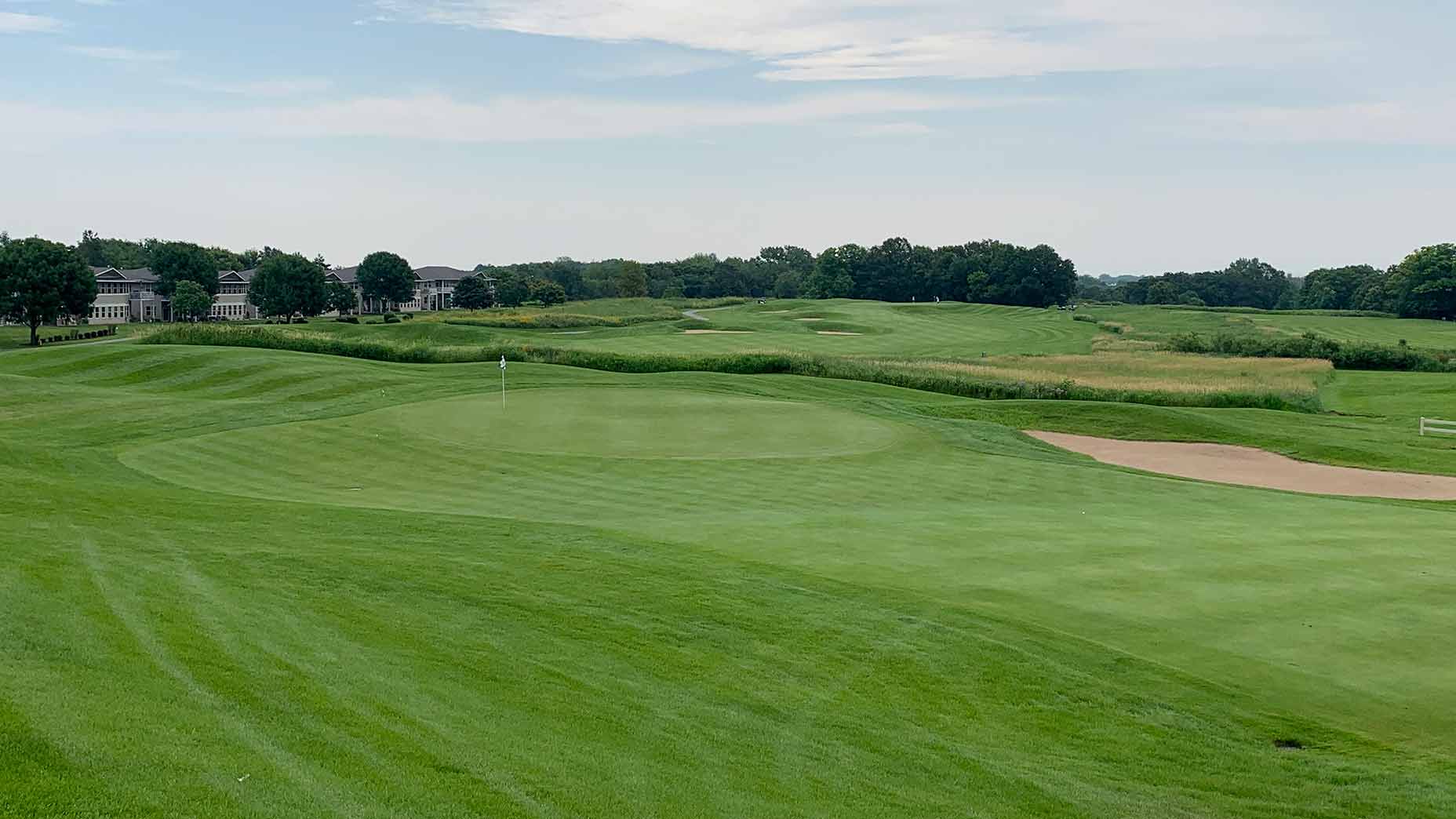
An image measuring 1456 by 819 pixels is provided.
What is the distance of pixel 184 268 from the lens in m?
137

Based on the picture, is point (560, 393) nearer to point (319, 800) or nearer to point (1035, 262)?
point (319, 800)

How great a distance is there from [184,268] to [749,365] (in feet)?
350

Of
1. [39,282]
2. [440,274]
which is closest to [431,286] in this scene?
[440,274]

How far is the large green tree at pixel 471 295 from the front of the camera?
468ft

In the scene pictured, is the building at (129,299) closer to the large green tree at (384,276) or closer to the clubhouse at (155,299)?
the clubhouse at (155,299)

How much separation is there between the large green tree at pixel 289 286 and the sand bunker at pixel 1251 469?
95.0m

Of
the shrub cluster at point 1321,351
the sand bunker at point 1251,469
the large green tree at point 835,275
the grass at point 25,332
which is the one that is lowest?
the sand bunker at point 1251,469

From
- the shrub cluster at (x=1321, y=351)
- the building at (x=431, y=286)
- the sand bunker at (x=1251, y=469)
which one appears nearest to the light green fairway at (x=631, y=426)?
the sand bunker at (x=1251, y=469)

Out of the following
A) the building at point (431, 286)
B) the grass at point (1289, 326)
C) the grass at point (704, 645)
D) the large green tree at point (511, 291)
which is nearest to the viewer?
the grass at point (704, 645)

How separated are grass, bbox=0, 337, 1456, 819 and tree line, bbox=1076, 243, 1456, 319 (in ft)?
357

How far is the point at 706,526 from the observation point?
794 inches

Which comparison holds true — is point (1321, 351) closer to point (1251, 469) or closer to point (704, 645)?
point (1251, 469)

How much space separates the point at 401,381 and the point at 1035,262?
126965 mm

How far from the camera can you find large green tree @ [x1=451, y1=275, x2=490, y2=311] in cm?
14262
